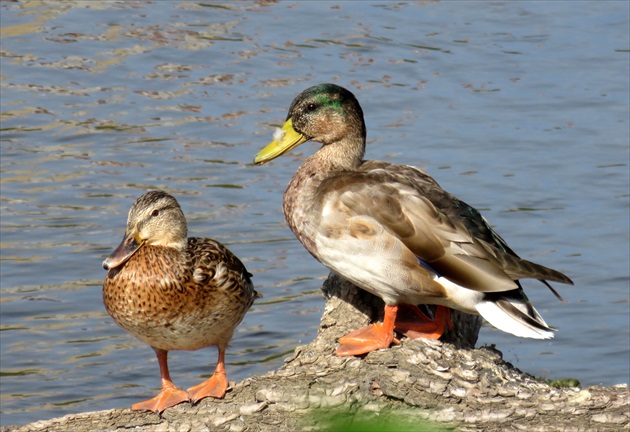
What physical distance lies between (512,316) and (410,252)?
545 millimetres

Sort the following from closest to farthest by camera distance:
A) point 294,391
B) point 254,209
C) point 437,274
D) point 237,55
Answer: point 294,391 < point 437,274 < point 254,209 < point 237,55

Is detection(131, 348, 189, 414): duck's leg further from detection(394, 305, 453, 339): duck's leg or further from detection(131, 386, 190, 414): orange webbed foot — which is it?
detection(394, 305, 453, 339): duck's leg

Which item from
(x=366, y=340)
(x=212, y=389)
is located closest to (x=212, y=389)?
(x=212, y=389)

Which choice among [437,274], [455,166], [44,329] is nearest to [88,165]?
[44,329]

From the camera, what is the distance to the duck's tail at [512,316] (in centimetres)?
573

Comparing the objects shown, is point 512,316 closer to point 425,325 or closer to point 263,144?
point 425,325

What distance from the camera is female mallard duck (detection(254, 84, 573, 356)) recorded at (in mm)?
5742

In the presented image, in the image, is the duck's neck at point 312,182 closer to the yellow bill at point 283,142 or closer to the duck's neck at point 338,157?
the duck's neck at point 338,157

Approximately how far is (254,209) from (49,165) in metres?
2.06

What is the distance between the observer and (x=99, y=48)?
13.8 metres

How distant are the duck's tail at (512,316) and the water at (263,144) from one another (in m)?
3.11

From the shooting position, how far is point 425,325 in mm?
6039

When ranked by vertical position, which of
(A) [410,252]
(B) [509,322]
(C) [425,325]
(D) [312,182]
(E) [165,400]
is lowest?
(E) [165,400]

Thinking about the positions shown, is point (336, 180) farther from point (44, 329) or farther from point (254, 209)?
point (254, 209)
